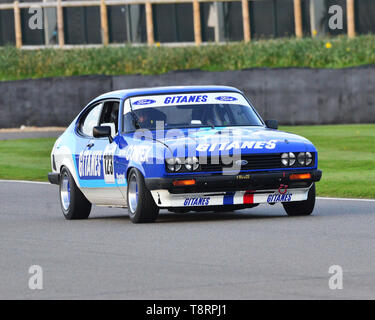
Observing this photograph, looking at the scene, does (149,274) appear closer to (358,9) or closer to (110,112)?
(110,112)

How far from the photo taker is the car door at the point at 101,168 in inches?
561

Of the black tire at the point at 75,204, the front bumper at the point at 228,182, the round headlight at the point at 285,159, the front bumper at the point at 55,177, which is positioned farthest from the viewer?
the front bumper at the point at 55,177

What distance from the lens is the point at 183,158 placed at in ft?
43.0

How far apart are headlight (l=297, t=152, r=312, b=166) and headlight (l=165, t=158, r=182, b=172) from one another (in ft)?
4.58

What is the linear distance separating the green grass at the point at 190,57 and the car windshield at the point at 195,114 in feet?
80.6

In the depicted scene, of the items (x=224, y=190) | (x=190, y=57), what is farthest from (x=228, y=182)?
(x=190, y=57)

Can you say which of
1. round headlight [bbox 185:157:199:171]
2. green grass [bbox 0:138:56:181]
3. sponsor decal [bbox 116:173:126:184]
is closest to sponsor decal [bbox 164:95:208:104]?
sponsor decal [bbox 116:173:126:184]

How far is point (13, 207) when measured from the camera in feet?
55.5

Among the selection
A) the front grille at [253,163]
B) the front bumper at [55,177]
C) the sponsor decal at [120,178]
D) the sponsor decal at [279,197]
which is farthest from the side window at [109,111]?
the sponsor decal at [279,197]

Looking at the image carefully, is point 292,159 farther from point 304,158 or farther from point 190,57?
point 190,57

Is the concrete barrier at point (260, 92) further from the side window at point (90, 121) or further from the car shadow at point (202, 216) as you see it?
the side window at point (90, 121)

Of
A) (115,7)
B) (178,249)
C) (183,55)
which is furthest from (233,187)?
(115,7)

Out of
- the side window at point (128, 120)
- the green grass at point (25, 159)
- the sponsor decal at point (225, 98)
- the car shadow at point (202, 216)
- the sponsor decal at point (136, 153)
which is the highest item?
the sponsor decal at point (225, 98)

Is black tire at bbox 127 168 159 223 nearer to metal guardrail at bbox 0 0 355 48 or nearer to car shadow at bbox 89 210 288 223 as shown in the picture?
car shadow at bbox 89 210 288 223
